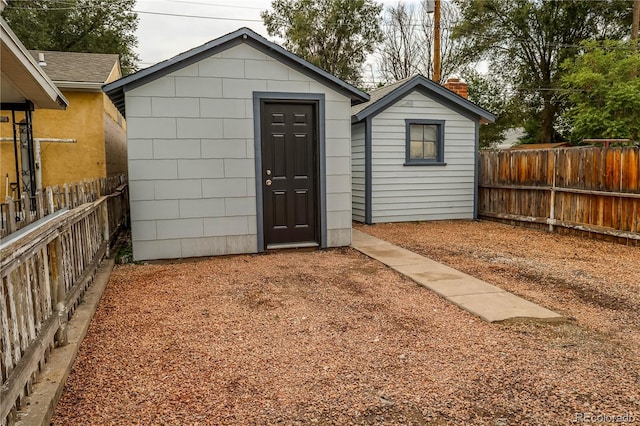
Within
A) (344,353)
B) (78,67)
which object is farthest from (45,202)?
(78,67)

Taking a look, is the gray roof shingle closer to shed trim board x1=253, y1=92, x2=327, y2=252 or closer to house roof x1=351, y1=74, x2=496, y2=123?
shed trim board x1=253, y1=92, x2=327, y2=252

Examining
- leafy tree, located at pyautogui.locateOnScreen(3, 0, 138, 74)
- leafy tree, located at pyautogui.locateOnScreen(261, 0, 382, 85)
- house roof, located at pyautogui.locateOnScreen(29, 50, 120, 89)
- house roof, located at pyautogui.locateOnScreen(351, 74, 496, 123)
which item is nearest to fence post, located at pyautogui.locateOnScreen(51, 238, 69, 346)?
house roof, located at pyautogui.locateOnScreen(351, 74, 496, 123)

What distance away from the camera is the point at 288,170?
287 inches

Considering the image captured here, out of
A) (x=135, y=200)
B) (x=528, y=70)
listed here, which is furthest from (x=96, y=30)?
(x=528, y=70)

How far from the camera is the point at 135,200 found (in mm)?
6574

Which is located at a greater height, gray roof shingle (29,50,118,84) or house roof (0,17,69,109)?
gray roof shingle (29,50,118,84)

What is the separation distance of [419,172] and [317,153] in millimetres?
4354

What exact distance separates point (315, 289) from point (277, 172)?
8.65 ft

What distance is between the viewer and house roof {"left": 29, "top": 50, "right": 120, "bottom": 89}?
10.2 m

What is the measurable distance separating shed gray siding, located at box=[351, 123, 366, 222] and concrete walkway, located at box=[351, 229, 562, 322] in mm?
3531

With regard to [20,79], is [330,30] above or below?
above

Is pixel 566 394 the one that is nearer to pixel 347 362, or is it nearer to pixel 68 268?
pixel 347 362

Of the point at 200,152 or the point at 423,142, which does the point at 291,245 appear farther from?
the point at 423,142

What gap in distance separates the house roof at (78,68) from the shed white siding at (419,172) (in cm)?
653
